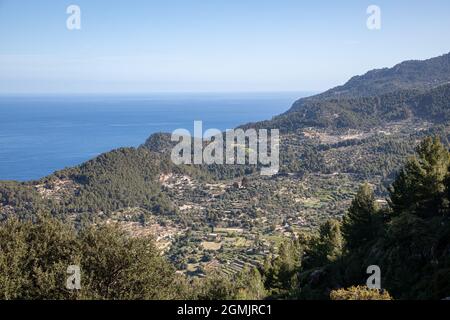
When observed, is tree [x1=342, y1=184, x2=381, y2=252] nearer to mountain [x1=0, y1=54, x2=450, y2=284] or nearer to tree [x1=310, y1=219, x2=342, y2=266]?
tree [x1=310, y1=219, x2=342, y2=266]

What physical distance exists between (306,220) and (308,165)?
54029 millimetres

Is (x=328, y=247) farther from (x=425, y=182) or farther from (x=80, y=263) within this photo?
(x=80, y=263)

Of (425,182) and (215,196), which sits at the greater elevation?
(425,182)
